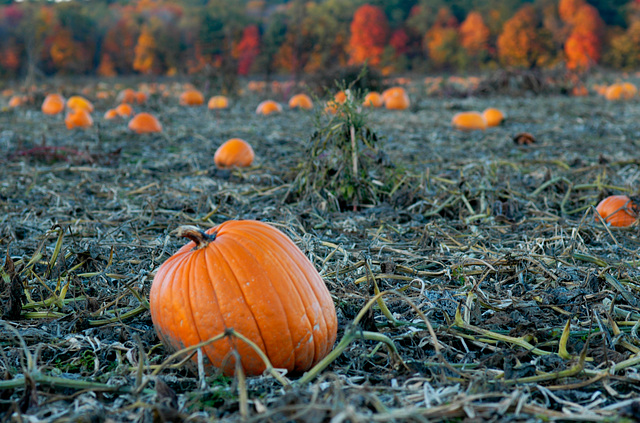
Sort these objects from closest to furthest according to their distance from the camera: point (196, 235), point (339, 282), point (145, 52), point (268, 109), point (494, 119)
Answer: point (196, 235) → point (339, 282) → point (494, 119) → point (268, 109) → point (145, 52)

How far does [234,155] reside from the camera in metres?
5.33

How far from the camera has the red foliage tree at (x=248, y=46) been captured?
44.6 meters

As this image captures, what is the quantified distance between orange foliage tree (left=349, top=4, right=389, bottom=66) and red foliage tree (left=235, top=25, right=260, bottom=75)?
8.35 metres

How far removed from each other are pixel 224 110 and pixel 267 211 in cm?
814

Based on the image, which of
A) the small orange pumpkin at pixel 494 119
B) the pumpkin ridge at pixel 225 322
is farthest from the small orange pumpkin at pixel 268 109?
the pumpkin ridge at pixel 225 322

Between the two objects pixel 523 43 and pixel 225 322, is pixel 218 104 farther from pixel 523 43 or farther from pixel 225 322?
pixel 523 43

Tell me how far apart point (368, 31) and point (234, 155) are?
47.1 m

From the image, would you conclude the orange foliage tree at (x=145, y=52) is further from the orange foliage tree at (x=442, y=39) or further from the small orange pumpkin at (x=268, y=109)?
the small orange pumpkin at (x=268, y=109)

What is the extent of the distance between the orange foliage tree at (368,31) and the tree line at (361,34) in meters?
0.09

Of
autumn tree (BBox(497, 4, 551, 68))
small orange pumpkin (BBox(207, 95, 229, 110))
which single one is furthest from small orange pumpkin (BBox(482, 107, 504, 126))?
autumn tree (BBox(497, 4, 551, 68))

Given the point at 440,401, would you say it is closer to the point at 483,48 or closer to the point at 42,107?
the point at 42,107

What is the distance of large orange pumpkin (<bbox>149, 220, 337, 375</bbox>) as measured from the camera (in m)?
1.70

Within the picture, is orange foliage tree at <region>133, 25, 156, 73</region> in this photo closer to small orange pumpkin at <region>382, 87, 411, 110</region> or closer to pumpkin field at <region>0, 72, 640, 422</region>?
small orange pumpkin at <region>382, 87, 411, 110</region>

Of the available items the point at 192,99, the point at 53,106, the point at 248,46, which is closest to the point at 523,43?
the point at 248,46
